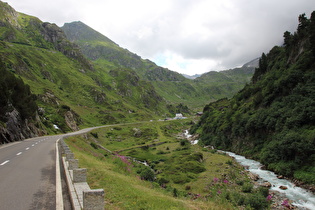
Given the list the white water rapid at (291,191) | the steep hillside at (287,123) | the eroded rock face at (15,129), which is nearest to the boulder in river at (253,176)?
the white water rapid at (291,191)

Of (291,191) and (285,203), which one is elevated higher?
(285,203)

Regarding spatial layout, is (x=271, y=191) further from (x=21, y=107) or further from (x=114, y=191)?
(x=21, y=107)

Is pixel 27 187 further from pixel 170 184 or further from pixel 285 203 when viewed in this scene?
pixel 285 203

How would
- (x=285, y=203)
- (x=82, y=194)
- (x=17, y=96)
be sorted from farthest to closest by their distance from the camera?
(x=17, y=96)
(x=285, y=203)
(x=82, y=194)

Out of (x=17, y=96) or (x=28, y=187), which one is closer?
(x=28, y=187)

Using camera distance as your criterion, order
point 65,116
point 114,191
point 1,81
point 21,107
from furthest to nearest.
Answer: point 65,116
point 21,107
point 1,81
point 114,191

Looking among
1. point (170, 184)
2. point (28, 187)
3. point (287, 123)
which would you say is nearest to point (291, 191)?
point (170, 184)

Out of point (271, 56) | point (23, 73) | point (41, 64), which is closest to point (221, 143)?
point (271, 56)

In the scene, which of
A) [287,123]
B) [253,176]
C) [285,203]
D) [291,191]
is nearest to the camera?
[285,203]

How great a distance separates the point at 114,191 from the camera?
13227 mm

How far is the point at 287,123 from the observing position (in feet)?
145

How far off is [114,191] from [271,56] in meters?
107

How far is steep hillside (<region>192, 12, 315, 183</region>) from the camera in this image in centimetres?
3603

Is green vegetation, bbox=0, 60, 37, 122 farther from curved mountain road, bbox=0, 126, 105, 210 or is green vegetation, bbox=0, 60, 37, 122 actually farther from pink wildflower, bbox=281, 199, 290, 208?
pink wildflower, bbox=281, 199, 290, 208
